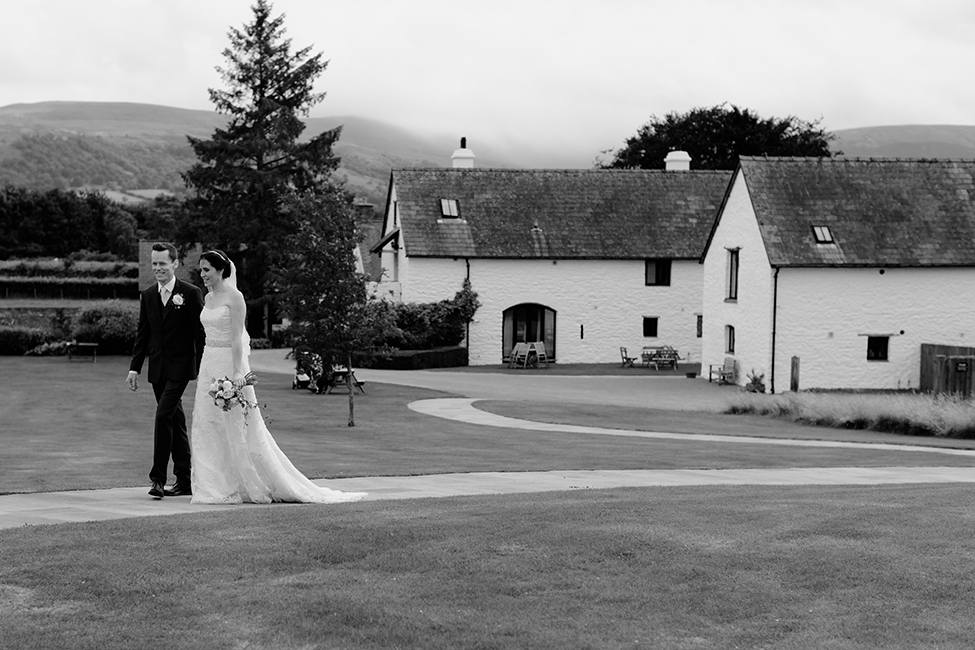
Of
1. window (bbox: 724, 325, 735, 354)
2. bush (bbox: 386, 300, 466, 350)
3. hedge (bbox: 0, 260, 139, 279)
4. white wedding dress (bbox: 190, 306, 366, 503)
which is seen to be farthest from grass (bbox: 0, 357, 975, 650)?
hedge (bbox: 0, 260, 139, 279)

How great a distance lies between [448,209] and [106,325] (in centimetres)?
1404

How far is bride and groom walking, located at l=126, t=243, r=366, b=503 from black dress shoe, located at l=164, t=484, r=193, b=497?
10 mm

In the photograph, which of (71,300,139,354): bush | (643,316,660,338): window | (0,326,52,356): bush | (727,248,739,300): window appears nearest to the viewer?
(727,248,739,300): window

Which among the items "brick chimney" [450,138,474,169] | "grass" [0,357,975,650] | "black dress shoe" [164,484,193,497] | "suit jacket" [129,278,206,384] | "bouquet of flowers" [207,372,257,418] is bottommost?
"black dress shoe" [164,484,193,497]

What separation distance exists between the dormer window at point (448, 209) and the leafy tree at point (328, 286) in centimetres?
2268

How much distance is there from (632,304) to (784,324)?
11025mm

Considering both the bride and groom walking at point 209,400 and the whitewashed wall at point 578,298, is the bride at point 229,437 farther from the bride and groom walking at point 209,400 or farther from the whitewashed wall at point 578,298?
the whitewashed wall at point 578,298

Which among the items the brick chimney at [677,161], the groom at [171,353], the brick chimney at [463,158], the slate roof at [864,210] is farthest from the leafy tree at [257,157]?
the groom at [171,353]

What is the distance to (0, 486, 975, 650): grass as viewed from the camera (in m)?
6.79

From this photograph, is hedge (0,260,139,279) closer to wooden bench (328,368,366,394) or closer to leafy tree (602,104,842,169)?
leafy tree (602,104,842,169)

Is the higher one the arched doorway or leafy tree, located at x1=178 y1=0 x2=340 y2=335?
leafy tree, located at x1=178 y1=0 x2=340 y2=335

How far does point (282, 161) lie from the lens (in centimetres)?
6156

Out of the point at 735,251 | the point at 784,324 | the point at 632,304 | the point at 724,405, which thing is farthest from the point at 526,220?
the point at 724,405

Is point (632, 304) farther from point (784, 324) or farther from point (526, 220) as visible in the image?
point (784, 324)
